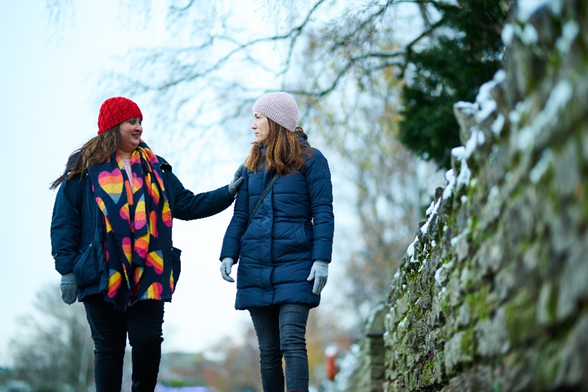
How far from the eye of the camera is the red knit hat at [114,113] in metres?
4.39

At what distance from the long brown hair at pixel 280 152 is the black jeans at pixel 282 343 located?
0.80 meters

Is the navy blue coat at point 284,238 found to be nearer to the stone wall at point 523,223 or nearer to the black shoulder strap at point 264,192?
the black shoulder strap at point 264,192

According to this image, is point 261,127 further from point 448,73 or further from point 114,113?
point 448,73

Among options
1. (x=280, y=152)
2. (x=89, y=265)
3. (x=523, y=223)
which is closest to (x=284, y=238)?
(x=280, y=152)

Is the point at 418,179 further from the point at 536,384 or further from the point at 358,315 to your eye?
the point at 536,384

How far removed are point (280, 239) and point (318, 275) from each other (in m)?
0.32

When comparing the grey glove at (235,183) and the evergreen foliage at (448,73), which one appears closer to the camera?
the grey glove at (235,183)

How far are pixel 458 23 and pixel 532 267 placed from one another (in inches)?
265

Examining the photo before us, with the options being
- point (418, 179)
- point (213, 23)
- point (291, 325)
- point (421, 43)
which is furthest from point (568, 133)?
point (418, 179)

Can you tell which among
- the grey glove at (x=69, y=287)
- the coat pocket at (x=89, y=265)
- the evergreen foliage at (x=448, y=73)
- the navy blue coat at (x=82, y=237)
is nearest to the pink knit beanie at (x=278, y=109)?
the navy blue coat at (x=82, y=237)

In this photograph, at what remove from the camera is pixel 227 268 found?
166 inches

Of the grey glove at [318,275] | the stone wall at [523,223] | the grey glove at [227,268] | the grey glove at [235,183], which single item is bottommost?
the stone wall at [523,223]

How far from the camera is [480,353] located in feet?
8.97

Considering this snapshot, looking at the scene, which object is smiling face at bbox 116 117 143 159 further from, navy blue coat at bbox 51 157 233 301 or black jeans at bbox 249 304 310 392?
black jeans at bbox 249 304 310 392
